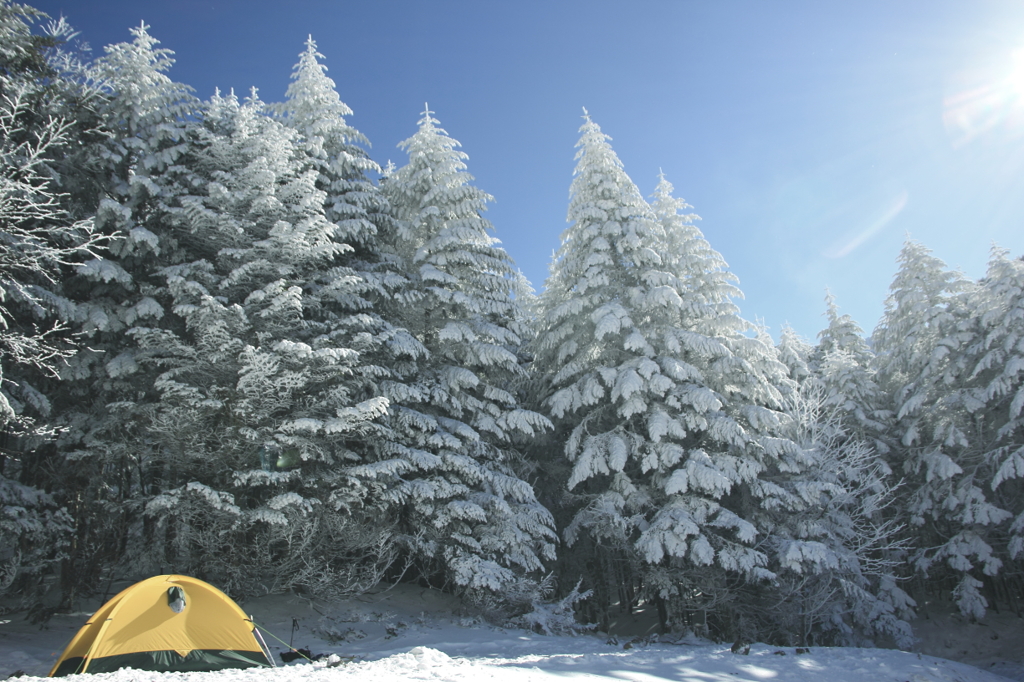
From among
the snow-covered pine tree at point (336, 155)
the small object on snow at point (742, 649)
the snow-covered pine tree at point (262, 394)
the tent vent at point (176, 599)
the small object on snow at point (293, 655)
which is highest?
the snow-covered pine tree at point (336, 155)

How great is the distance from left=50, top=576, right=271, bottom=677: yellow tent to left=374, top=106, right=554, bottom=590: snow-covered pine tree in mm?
3417

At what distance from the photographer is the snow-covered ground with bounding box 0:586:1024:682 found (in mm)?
6500

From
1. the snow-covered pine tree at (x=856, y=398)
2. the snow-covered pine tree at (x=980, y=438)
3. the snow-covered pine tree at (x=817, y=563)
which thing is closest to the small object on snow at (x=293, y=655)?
the snow-covered pine tree at (x=817, y=563)

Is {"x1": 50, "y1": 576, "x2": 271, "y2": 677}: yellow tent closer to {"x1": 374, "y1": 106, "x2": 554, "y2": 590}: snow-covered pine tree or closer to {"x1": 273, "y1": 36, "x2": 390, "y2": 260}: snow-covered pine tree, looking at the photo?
{"x1": 374, "y1": 106, "x2": 554, "y2": 590}: snow-covered pine tree

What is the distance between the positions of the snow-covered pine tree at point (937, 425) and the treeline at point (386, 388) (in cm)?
14

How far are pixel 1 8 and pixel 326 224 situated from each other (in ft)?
22.4

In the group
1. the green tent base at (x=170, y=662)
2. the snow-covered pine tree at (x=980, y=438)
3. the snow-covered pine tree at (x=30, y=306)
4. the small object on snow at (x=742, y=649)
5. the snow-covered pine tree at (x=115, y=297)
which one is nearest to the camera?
the green tent base at (x=170, y=662)

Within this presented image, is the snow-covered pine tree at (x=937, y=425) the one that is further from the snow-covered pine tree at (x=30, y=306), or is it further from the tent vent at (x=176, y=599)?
the snow-covered pine tree at (x=30, y=306)

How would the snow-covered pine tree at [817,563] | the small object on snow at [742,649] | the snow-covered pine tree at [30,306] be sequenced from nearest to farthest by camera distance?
the snow-covered pine tree at [30,306] < the small object on snow at [742,649] < the snow-covered pine tree at [817,563]

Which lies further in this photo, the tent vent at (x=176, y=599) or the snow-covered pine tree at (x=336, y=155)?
the snow-covered pine tree at (x=336, y=155)

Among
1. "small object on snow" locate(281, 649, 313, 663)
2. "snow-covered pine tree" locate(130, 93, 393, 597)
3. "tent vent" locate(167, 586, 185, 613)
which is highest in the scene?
"snow-covered pine tree" locate(130, 93, 393, 597)

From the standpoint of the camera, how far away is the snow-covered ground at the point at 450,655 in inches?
256

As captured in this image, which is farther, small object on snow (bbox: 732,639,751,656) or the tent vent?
small object on snow (bbox: 732,639,751,656)

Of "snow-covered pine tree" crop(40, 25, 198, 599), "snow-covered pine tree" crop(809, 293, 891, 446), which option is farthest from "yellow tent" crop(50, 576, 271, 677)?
"snow-covered pine tree" crop(809, 293, 891, 446)
